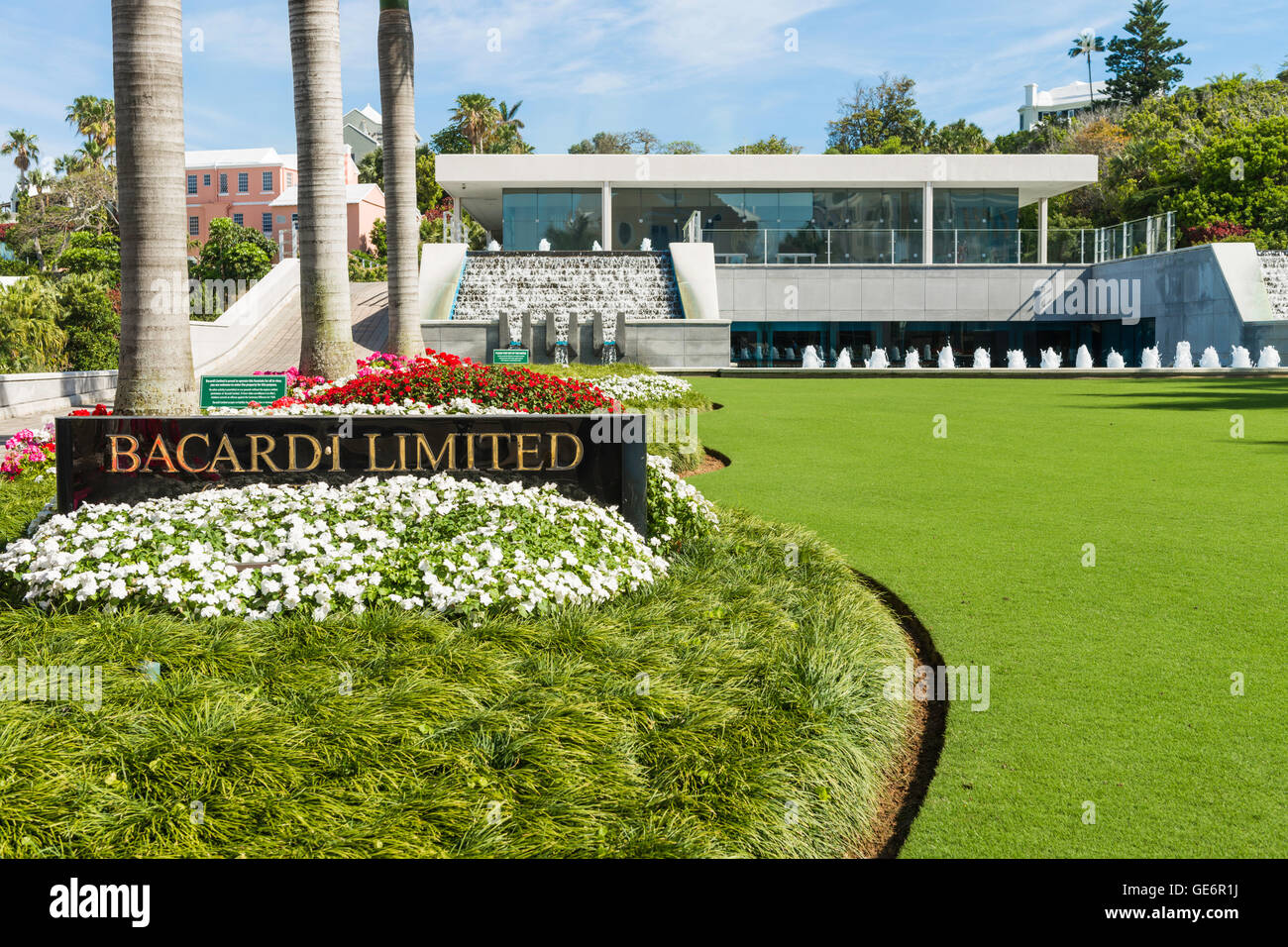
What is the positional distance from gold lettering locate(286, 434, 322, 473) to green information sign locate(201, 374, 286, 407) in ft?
16.0

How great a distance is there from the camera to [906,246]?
42531 millimetres

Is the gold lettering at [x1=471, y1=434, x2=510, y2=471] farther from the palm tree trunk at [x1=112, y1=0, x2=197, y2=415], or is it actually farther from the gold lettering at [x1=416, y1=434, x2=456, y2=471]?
the palm tree trunk at [x1=112, y1=0, x2=197, y2=415]

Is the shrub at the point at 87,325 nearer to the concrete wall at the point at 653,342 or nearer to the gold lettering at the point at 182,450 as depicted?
the concrete wall at the point at 653,342

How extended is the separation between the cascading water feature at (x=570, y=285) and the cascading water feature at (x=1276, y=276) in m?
20.7

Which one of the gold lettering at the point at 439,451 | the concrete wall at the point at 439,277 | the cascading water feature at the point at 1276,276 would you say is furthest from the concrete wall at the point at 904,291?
the gold lettering at the point at 439,451

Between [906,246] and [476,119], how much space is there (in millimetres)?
53961

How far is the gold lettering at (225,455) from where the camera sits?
7371 mm

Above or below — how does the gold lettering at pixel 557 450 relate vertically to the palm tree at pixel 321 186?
below

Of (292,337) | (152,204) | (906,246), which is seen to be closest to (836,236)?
(906,246)

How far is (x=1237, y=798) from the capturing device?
4086 millimetres

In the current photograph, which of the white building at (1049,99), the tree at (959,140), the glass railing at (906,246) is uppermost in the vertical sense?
the white building at (1049,99)

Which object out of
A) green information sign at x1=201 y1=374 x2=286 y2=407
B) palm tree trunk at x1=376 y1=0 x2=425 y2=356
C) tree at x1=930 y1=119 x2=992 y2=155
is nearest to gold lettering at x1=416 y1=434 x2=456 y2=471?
green information sign at x1=201 y1=374 x2=286 y2=407

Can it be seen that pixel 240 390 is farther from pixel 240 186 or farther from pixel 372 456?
pixel 240 186
